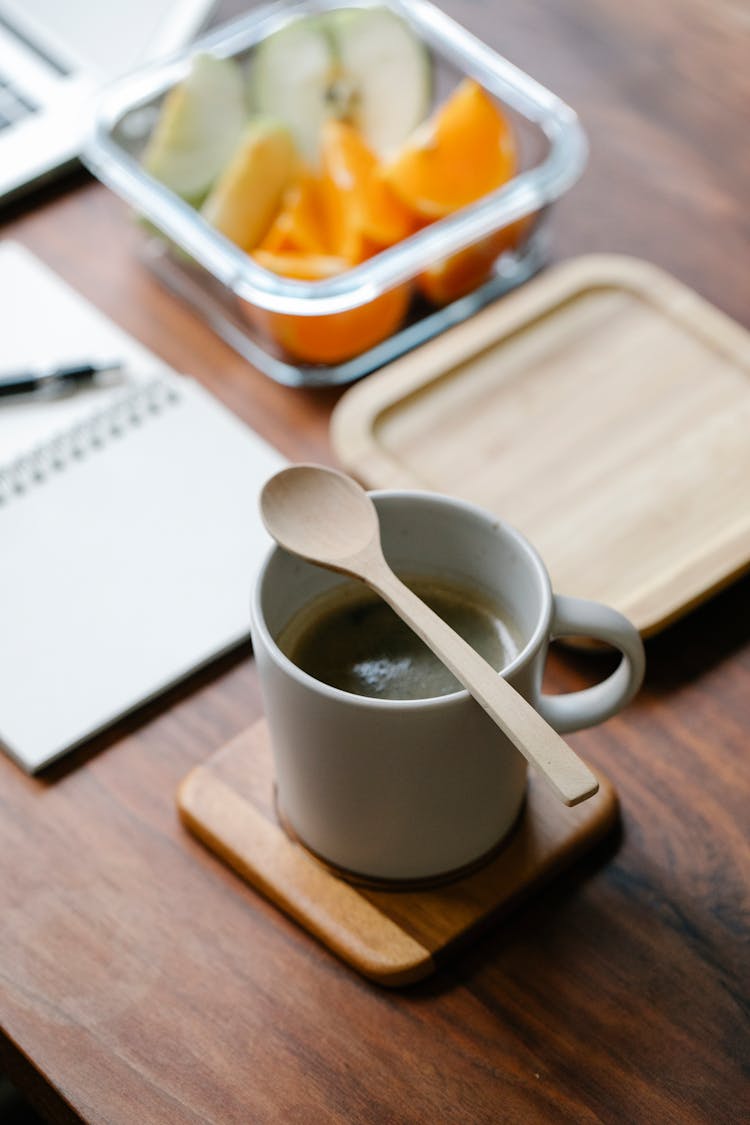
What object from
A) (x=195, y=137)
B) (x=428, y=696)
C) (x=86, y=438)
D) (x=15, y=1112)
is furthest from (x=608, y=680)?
(x=15, y=1112)

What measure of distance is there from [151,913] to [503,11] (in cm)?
73

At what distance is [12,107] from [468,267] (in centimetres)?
36

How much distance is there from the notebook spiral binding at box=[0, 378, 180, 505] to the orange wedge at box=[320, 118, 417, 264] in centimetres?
14

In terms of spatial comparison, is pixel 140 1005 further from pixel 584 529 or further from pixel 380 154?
pixel 380 154

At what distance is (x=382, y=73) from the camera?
2.77 ft

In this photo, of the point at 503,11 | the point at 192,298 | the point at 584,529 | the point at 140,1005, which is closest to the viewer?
the point at 140,1005

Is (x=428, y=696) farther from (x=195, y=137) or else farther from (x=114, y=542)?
(x=195, y=137)

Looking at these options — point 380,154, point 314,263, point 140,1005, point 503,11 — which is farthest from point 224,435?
point 503,11

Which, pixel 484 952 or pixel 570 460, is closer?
pixel 484 952

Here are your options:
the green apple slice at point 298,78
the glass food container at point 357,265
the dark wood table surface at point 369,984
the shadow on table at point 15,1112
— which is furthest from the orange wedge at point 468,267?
the shadow on table at point 15,1112

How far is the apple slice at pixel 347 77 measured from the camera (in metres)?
0.83

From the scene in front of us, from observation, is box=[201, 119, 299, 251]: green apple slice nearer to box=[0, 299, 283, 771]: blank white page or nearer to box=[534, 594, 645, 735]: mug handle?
box=[0, 299, 283, 771]: blank white page

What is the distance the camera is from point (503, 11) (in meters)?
0.99

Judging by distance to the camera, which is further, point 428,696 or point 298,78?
point 298,78
